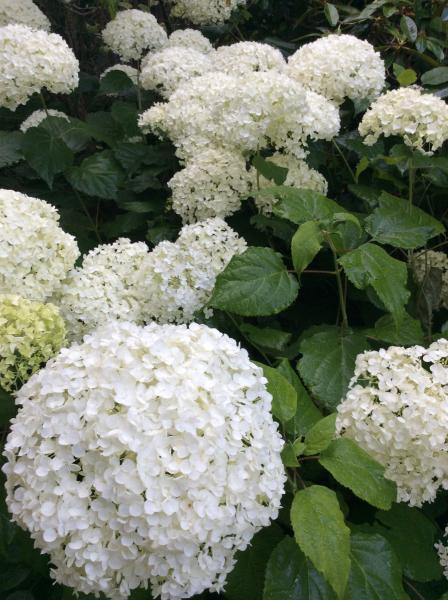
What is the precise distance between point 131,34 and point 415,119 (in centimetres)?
182

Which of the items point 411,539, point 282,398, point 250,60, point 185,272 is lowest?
point 411,539

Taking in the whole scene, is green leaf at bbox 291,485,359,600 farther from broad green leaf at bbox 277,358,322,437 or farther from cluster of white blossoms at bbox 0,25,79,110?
cluster of white blossoms at bbox 0,25,79,110

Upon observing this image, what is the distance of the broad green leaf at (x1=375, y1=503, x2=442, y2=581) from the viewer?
1.41 meters

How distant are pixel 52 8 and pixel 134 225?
2536mm

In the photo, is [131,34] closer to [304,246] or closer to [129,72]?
[129,72]

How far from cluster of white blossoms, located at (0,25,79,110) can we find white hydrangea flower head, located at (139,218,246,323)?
3.37 ft

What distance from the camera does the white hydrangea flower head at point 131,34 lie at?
320cm

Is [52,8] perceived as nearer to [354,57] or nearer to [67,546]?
[354,57]

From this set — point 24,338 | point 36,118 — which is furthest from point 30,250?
point 36,118

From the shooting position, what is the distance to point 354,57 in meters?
2.44

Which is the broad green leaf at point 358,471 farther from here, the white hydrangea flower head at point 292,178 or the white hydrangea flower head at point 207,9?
the white hydrangea flower head at point 207,9

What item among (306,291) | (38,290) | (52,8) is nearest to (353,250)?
(306,291)

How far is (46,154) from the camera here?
8.01 feet

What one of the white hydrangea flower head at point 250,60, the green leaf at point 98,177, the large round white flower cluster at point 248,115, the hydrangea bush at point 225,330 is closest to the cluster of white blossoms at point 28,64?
the hydrangea bush at point 225,330
